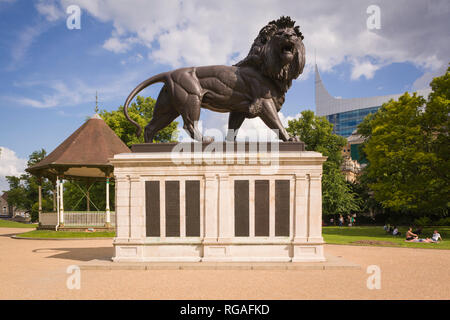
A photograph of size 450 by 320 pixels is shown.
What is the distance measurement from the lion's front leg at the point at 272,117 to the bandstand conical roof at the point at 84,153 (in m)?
16.4

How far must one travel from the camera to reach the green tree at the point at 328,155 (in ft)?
140

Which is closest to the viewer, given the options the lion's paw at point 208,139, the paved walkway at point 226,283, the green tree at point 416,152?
the paved walkway at point 226,283

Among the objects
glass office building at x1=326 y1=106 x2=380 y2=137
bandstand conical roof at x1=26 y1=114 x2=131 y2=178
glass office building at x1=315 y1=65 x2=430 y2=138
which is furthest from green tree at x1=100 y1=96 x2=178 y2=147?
glass office building at x1=326 y1=106 x2=380 y2=137

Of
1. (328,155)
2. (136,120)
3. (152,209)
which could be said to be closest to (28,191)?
(136,120)

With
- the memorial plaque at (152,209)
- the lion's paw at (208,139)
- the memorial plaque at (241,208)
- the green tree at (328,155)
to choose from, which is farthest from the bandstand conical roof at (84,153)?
the green tree at (328,155)

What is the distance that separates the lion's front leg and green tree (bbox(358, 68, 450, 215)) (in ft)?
56.5

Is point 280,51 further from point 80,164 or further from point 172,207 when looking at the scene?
point 80,164

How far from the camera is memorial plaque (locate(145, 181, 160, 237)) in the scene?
463 inches

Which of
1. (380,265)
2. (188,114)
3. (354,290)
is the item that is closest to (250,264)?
(354,290)

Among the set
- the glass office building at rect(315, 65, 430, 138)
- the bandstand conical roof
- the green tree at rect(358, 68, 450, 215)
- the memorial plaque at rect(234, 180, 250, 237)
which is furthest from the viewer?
the glass office building at rect(315, 65, 430, 138)

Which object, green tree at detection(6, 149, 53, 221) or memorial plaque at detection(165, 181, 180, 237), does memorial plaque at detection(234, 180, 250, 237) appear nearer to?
memorial plaque at detection(165, 181, 180, 237)

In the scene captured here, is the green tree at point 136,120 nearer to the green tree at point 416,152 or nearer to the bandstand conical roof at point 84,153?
the bandstand conical roof at point 84,153

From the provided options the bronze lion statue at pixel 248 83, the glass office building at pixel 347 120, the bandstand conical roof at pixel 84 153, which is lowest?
the bandstand conical roof at pixel 84 153

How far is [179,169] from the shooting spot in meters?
11.8
